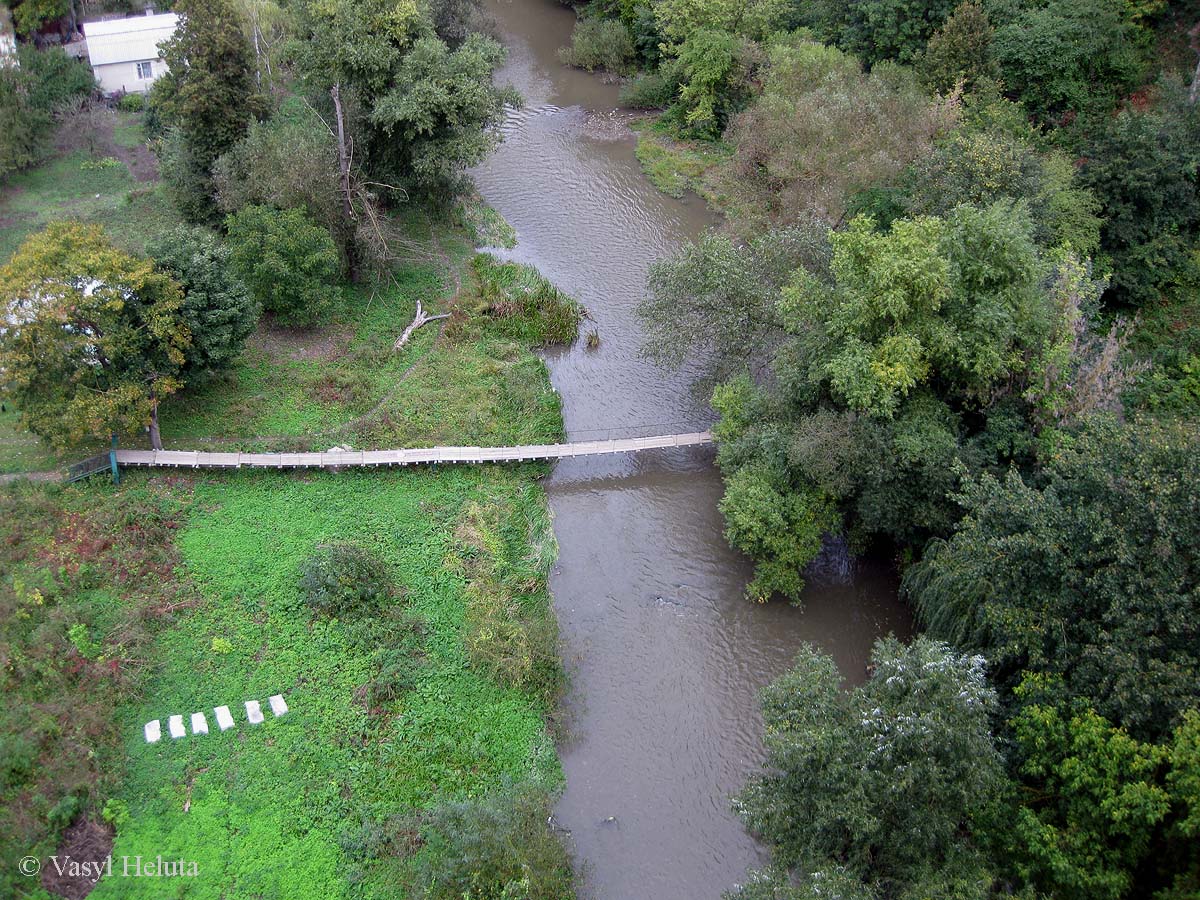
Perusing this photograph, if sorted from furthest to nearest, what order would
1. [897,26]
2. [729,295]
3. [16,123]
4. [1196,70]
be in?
[897,26] → [16,123] → [1196,70] → [729,295]

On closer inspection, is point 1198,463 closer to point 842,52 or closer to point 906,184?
point 906,184

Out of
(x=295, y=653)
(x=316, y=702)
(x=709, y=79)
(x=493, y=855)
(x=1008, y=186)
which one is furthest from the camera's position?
(x=709, y=79)

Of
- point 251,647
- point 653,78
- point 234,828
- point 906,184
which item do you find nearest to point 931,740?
point 234,828

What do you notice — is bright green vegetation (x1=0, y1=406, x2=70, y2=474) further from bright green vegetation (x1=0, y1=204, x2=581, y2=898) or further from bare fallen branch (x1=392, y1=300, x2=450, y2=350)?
Result: bare fallen branch (x1=392, y1=300, x2=450, y2=350)

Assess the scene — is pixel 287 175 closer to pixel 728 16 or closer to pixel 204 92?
pixel 204 92

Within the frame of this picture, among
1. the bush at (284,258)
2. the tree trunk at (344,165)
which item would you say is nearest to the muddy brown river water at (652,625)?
the tree trunk at (344,165)

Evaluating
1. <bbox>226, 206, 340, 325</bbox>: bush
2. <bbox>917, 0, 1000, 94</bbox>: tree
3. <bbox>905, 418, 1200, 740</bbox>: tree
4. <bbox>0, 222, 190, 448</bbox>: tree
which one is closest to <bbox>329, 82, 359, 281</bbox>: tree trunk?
<bbox>226, 206, 340, 325</bbox>: bush

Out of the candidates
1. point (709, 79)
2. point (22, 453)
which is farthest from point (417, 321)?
point (709, 79)
